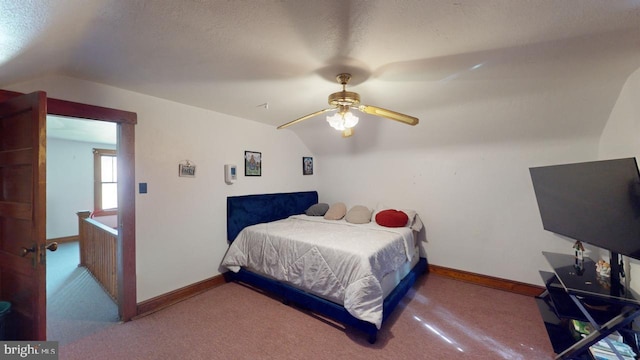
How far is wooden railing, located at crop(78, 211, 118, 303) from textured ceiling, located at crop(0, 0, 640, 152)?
190cm

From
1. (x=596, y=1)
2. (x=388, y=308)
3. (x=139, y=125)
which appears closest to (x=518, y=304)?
(x=388, y=308)

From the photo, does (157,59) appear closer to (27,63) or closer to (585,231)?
(27,63)

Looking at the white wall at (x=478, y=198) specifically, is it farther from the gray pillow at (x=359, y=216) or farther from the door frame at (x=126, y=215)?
the door frame at (x=126, y=215)

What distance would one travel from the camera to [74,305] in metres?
2.58

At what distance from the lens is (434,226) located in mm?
3408

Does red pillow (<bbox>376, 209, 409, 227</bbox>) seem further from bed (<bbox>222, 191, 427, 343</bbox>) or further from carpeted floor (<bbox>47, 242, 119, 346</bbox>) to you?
carpeted floor (<bbox>47, 242, 119, 346</bbox>)

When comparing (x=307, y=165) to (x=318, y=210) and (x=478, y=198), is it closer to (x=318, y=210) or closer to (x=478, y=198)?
(x=318, y=210)

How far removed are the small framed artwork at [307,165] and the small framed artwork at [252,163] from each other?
987 mm

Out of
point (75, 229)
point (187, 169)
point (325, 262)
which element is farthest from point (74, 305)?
point (75, 229)

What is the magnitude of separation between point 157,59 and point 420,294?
3411 mm

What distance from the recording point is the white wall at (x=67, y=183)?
5074mm

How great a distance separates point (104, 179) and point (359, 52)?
22.5 feet

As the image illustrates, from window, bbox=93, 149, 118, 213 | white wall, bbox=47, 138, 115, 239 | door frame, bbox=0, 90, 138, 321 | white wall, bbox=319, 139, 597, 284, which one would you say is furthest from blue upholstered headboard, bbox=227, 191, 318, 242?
white wall, bbox=47, 138, 115, 239

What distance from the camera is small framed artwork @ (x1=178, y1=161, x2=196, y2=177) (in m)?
2.71
